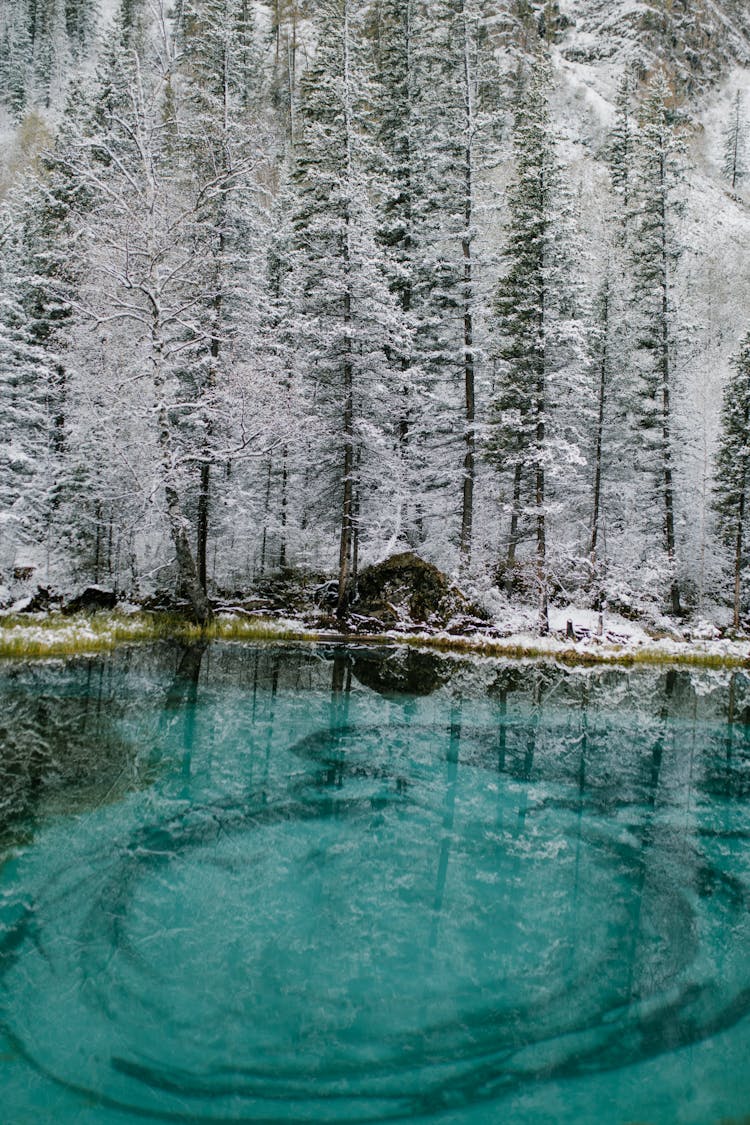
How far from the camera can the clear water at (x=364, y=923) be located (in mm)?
3727

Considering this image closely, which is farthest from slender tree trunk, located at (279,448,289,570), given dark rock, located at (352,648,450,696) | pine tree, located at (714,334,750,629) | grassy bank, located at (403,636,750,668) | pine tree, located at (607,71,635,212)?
pine tree, located at (607,71,635,212)

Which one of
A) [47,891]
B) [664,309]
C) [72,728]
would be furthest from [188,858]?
[664,309]

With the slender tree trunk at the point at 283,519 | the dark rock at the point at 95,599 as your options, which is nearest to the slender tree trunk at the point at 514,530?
the slender tree trunk at the point at 283,519

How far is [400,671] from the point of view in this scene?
1678cm

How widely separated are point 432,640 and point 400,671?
4.54 m

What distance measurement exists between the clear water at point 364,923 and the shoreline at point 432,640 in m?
7.17

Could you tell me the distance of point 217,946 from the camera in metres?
5.01

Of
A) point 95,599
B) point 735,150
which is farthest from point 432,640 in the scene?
point 735,150

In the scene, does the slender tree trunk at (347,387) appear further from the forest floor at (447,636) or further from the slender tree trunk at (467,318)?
the slender tree trunk at (467,318)

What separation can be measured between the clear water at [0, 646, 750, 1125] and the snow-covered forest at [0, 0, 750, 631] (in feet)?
37.3

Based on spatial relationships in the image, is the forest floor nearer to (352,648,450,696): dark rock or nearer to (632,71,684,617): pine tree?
(352,648,450,696): dark rock

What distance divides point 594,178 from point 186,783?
7574 cm

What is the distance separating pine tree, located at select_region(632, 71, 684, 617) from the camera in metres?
27.5

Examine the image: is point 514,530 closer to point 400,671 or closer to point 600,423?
point 600,423
